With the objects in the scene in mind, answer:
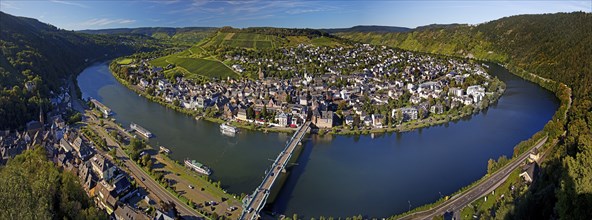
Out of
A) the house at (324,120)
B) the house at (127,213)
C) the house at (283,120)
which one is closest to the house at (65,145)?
the house at (127,213)

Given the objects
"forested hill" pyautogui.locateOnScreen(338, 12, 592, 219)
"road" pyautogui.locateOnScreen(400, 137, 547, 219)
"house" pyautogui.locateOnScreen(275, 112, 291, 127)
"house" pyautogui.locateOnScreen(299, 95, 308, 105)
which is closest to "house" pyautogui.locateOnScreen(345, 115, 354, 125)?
"house" pyautogui.locateOnScreen(275, 112, 291, 127)

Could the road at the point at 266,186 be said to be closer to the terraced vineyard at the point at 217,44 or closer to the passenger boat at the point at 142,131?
the passenger boat at the point at 142,131

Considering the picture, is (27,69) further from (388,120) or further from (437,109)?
(437,109)

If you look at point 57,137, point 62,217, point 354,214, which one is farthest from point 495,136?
point 57,137

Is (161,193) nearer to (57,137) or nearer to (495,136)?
(57,137)

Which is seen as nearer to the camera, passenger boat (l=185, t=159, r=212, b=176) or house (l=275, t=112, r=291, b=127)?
passenger boat (l=185, t=159, r=212, b=176)

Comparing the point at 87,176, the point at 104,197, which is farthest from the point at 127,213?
the point at 87,176

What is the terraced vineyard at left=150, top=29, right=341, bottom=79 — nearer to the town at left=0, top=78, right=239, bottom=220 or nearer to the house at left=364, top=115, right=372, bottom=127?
the town at left=0, top=78, right=239, bottom=220
